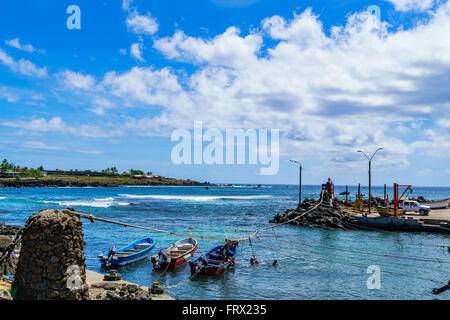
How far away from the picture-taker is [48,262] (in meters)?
11.7

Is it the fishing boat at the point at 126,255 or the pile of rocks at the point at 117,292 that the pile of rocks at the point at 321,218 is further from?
the pile of rocks at the point at 117,292

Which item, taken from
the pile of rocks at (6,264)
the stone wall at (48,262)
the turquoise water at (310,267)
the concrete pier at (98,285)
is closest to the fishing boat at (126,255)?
the turquoise water at (310,267)

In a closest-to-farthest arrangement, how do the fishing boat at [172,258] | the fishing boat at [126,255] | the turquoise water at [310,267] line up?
the turquoise water at [310,267], the fishing boat at [172,258], the fishing boat at [126,255]

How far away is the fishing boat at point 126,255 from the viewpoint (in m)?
25.1

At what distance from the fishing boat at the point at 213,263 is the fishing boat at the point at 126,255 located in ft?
17.1

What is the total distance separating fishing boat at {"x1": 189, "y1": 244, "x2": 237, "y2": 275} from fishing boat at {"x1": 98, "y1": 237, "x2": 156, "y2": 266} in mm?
5200

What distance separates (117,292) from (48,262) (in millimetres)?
3905

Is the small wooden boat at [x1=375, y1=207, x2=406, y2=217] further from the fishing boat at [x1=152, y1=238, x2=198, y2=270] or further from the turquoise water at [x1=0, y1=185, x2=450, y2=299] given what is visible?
the fishing boat at [x1=152, y1=238, x2=198, y2=270]

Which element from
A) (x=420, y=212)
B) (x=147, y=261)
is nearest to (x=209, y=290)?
(x=147, y=261)

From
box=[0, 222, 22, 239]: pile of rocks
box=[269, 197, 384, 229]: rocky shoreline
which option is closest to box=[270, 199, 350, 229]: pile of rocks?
box=[269, 197, 384, 229]: rocky shoreline

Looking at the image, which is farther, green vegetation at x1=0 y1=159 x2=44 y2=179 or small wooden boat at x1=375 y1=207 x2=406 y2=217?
green vegetation at x1=0 y1=159 x2=44 y2=179

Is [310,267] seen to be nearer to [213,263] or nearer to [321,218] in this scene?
[213,263]

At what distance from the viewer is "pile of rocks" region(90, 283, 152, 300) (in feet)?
46.1

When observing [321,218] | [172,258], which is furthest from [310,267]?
[321,218]
